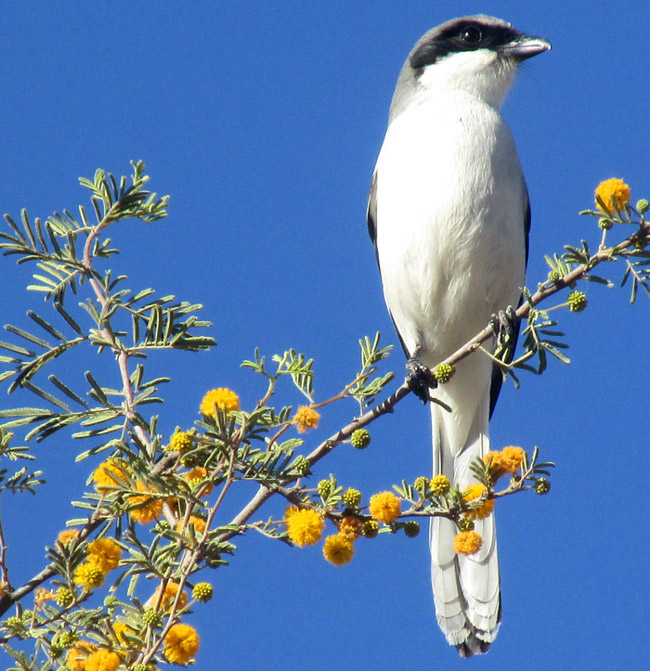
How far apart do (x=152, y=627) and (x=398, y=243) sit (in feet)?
9.89

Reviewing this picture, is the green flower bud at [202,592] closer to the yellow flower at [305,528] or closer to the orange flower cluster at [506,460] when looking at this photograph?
the yellow flower at [305,528]

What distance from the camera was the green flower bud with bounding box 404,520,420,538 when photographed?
208 centimetres

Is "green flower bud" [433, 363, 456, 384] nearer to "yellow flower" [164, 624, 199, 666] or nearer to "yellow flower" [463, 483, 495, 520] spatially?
"yellow flower" [463, 483, 495, 520]

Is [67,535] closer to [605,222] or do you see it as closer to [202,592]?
[202,592]

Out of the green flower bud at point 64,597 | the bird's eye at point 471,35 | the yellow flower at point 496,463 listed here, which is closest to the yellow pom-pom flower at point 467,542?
the yellow flower at point 496,463

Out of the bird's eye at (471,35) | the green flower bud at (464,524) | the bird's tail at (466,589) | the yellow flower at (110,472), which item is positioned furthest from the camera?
the bird's eye at (471,35)

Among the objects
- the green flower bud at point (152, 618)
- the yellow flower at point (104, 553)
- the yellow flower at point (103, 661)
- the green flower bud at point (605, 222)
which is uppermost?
the green flower bud at point (605, 222)

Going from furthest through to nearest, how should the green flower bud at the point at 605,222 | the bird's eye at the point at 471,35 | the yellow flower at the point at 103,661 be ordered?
the bird's eye at the point at 471,35 → the green flower bud at the point at 605,222 → the yellow flower at the point at 103,661

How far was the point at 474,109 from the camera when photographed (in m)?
4.62

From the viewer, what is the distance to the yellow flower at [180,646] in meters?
1.78

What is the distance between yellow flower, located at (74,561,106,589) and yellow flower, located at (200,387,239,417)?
A: 411 mm

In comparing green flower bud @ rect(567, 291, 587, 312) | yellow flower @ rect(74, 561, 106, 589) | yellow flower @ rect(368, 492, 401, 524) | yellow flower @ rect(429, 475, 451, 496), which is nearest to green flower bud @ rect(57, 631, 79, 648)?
yellow flower @ rect(74, 561, 106, 589)

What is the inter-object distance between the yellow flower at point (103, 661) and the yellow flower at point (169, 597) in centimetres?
15

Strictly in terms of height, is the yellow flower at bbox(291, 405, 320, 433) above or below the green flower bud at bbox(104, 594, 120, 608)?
above
